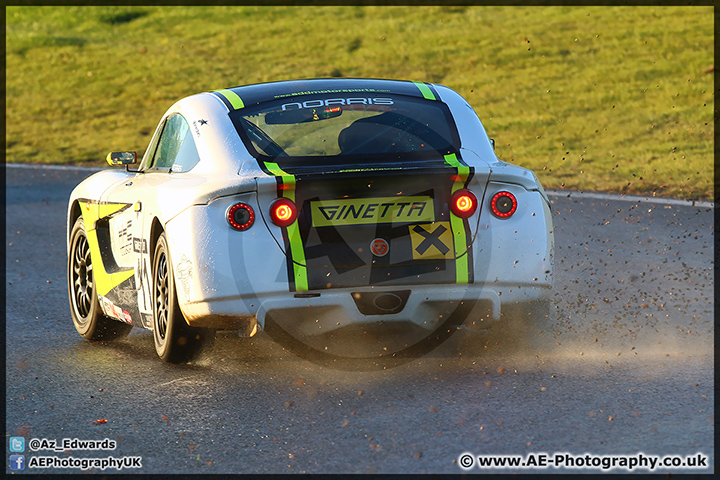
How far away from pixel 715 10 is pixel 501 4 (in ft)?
22.8

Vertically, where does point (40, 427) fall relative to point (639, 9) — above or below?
below

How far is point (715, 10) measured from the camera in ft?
99.7

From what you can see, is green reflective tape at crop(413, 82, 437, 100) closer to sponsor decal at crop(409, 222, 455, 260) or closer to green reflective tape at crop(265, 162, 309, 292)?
sponsor decal at crop(409, 222, 455, 260)

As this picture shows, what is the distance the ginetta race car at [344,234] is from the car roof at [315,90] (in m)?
0.20

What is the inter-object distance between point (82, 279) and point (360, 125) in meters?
2.44

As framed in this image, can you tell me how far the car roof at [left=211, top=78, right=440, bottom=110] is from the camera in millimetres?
6262

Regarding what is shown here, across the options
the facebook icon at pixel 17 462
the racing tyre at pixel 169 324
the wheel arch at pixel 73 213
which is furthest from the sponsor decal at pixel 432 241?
the wheel arch at pixel 73 213

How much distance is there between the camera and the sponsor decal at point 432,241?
535 centimetres

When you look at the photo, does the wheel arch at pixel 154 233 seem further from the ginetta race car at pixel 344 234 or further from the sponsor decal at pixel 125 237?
the sponsor decal at pixel 125 237

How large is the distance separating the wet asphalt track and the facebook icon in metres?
0.09

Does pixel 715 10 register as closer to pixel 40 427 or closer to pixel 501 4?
pixel 501 4

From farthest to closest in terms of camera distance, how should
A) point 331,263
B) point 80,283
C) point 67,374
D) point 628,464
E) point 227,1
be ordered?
point 227,1, point 80,283, point 67,374, point 331,263, point 628,464

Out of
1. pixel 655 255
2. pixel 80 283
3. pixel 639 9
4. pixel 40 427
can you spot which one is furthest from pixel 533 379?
pixel 639 9

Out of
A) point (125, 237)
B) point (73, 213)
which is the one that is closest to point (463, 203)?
point (125, 237)
